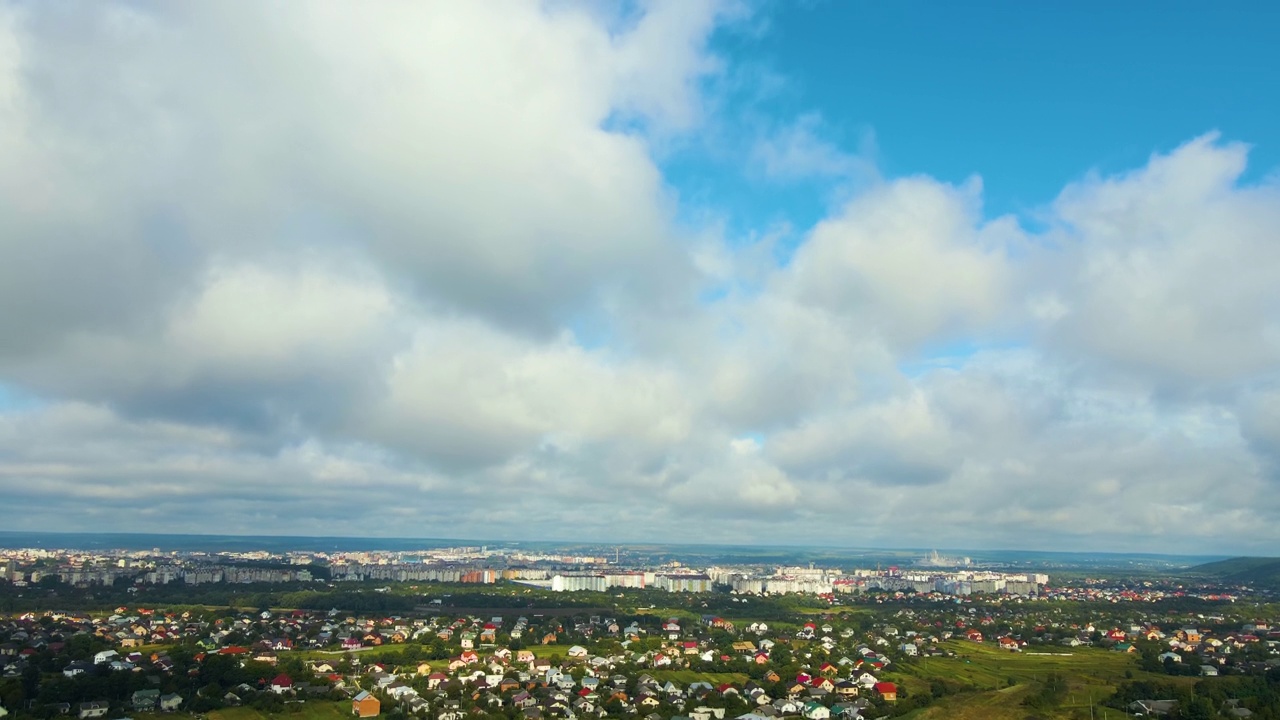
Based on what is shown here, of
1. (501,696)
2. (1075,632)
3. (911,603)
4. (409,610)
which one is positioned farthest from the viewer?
(911,603)

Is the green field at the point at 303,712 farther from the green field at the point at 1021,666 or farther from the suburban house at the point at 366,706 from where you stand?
the green field at the point at 1021,666

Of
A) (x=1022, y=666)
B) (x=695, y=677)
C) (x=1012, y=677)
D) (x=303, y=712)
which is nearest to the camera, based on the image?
(x=303, y=712)

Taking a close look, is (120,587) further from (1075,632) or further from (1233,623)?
(1233,623)

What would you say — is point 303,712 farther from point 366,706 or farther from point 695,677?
point 695,677

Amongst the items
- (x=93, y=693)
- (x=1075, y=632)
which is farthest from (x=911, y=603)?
(x=93, y=693)

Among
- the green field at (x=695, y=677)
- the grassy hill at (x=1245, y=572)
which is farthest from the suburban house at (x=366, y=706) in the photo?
the grassy hill at (x=1245, y=572)

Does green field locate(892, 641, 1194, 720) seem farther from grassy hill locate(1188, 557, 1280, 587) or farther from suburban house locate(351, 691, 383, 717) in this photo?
grassy hill locate(1188, 557, 1280, 587)

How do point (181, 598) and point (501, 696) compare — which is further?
point (181, 598)

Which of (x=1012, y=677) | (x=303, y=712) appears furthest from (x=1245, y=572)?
(x=303, y=712)
